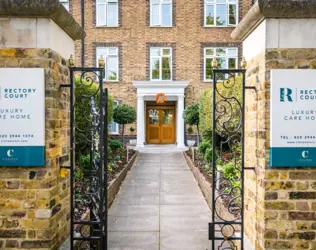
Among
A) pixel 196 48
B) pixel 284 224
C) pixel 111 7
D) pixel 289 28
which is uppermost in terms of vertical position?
pixel 111 7

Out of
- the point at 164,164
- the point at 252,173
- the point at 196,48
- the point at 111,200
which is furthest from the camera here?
the point at 196,48

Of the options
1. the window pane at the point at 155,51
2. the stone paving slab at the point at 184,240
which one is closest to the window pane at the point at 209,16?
the window pane at the point at 155,51

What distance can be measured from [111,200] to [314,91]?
5036 mm

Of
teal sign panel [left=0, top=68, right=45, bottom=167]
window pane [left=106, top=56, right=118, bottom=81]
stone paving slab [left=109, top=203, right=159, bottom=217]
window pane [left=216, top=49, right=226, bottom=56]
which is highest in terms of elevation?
window pane [left=216, top=49, right=226, bottom=56]

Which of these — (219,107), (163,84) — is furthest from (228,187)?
(163,84)

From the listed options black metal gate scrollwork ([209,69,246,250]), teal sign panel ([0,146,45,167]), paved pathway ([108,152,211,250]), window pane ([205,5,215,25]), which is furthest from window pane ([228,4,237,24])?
teal sign panel ([0,146,45,167])

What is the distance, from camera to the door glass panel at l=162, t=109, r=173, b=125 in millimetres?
20078

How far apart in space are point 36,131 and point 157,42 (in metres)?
16.0

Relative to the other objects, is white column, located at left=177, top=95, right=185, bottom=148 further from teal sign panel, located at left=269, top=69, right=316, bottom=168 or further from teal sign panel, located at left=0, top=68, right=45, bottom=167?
teal sign panel, located at left=0, top=68, right=45, bottom=167

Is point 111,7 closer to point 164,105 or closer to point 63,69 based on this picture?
point 164,105

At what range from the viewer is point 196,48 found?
1883cm

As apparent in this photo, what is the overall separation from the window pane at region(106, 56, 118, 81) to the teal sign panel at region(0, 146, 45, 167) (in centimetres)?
1566

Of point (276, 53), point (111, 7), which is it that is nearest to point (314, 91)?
point (276, 53)

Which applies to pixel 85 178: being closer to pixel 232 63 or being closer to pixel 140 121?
pixel 140 121
